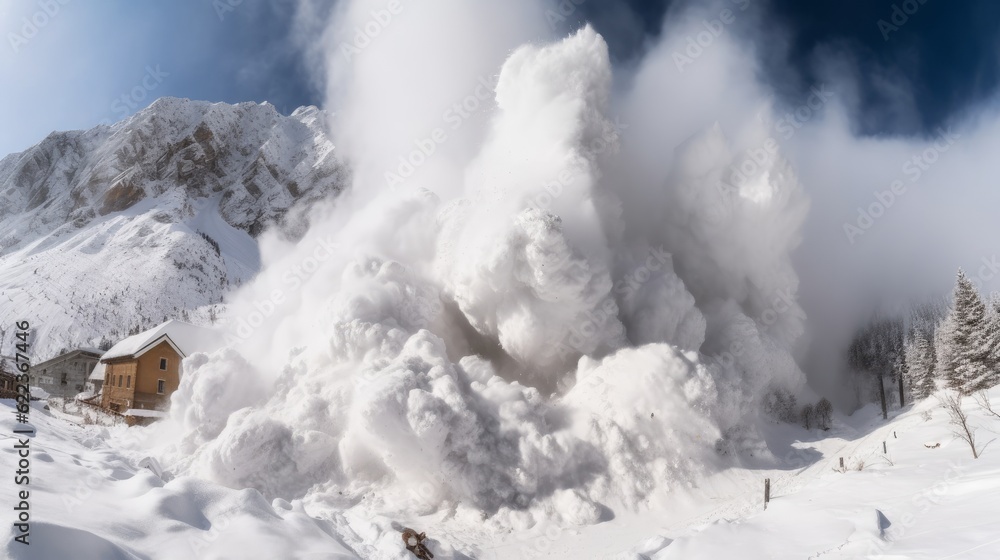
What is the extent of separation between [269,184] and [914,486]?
7684 inches

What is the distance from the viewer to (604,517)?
20.9 m

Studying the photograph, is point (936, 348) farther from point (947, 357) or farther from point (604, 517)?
point (604, 517)

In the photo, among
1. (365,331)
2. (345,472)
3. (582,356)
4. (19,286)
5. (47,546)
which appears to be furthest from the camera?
(19,286)

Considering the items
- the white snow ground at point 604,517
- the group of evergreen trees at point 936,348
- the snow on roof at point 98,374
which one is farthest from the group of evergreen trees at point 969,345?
the snow on roof at point 98,374

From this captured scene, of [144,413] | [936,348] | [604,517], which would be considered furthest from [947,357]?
[144,413]

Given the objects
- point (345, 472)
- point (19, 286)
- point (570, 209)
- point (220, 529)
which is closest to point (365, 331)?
point (345, 472)

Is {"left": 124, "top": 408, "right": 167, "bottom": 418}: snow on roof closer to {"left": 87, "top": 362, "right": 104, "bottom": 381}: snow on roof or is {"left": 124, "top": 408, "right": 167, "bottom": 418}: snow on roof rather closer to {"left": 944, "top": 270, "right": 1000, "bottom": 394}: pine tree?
{"left": 87, "top": 362, "right": 104, "bottom": 381}: snow on roof

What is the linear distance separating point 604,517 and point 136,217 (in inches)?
6207

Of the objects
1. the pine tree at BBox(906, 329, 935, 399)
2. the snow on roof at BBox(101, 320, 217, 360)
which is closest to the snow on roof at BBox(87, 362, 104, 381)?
the snow on roof at BBox(101, 320, 217, 360)

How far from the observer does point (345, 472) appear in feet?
76.1

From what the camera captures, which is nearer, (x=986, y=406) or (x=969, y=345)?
(x=986, y=406)

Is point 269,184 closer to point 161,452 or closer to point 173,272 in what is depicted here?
point 173,272

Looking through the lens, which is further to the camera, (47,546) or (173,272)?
(173,272)

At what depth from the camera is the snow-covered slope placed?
100250mm
